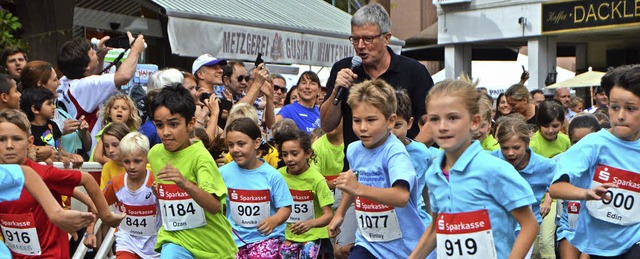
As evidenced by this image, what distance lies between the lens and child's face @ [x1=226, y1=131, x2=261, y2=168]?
320 inches

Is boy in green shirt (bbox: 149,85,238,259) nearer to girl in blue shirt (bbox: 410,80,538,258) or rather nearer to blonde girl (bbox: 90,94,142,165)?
blonde girl (bbox: 90,94,142,165)

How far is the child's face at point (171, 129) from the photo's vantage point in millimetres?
7387

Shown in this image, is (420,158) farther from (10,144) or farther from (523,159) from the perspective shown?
(10,144)

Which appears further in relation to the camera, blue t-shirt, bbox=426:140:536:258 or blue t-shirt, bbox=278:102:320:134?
blue t-shirt, bbox=278:102:320:134

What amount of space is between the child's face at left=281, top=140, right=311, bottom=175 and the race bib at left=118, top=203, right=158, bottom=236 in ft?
4.01

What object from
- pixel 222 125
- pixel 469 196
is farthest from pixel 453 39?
pixel 469 196

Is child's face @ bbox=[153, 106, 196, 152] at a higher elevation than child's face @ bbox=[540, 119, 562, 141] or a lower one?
higher

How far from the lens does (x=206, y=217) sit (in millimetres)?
7434

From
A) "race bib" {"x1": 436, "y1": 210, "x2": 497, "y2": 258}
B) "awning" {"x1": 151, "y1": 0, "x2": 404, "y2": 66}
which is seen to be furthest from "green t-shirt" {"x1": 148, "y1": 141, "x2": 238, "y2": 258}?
"awning" {"x1": 151, "y1": 0, "x2": 404, "y2": 66}

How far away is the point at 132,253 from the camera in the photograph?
8016 mm

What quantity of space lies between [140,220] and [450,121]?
3470 mm

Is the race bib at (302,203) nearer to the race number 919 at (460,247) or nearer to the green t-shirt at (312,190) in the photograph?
the green t-shirt at (312,190)

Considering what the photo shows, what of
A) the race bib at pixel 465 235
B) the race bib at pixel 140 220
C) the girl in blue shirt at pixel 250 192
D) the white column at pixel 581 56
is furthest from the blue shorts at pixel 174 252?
the white column at pixel 581 56

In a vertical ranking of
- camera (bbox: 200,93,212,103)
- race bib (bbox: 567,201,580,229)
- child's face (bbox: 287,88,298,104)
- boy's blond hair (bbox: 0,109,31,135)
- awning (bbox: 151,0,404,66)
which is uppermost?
awning (bbox: 151,0,404,66)
